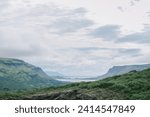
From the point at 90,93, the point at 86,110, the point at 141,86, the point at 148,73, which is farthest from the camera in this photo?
the point at 148,73

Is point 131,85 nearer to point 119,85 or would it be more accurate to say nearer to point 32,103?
point 119,85

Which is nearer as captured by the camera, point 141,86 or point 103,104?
point 103,104

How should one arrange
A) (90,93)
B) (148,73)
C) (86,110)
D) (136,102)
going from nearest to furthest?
(86,110), (136,102), (90,93), (148,73)

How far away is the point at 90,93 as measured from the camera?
58.7 meters

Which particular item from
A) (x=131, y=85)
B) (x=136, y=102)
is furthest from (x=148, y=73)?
(x=136, y=102)

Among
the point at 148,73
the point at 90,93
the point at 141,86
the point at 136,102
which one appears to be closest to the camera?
the point at 136,102

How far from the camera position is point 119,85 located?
220ft

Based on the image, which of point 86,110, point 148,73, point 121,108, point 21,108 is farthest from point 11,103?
point 148,73

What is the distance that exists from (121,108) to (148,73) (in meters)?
59.6

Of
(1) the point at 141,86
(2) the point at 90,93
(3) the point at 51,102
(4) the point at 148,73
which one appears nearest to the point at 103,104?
(3) the point at 51,102

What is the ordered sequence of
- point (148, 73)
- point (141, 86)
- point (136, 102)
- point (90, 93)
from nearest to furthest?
point (136, 102), point (90, 93), point (141, 86), point (148, 73)

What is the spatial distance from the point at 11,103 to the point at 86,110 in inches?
217

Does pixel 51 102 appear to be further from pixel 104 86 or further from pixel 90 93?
pixel 104 86

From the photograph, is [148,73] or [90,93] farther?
[148,73]
